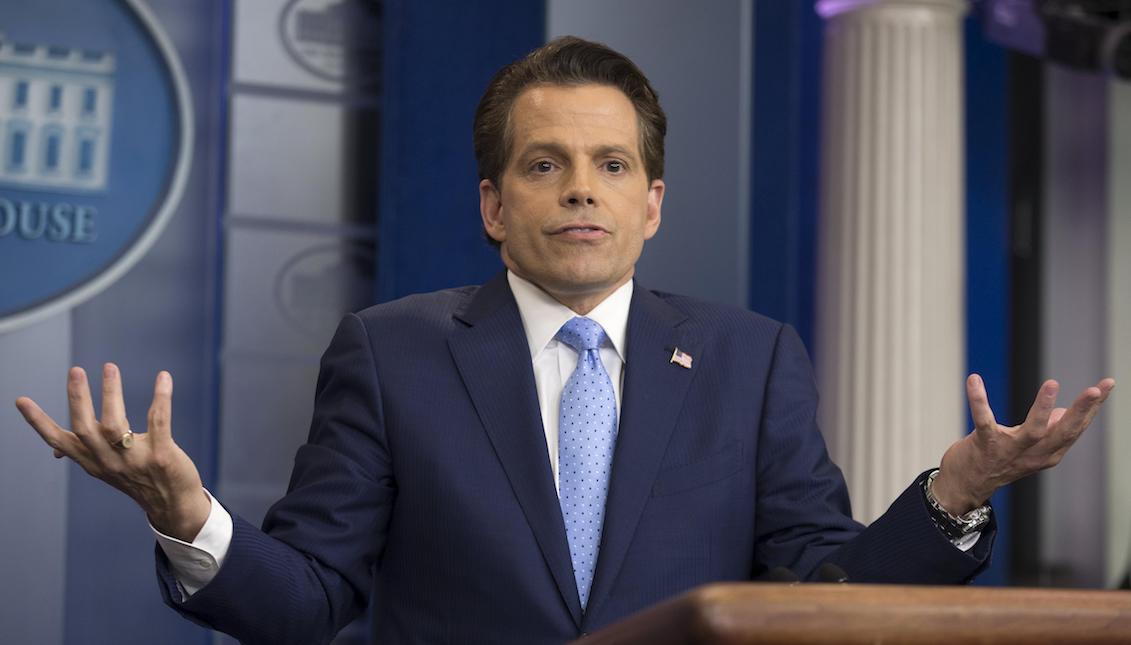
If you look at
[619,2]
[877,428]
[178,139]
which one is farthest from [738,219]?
[178,139]

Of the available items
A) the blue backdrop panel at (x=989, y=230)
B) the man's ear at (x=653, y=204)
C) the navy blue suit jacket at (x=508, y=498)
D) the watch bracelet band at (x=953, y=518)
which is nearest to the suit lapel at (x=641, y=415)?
the navy blue suit jacket at (x=508, y=498)

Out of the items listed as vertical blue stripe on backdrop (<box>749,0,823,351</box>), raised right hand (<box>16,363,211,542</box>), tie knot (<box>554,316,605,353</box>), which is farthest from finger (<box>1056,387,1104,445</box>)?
vertical blue stripe on backdrop (<box>749,0,823,351</box>)

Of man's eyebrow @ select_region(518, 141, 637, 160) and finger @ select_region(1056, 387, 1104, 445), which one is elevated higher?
man's eyebrow @ select_region(518, 141, 637, 160)

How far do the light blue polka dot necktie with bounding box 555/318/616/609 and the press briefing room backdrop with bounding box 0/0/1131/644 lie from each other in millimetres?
1790

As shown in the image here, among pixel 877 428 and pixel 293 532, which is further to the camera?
pixel 877 428

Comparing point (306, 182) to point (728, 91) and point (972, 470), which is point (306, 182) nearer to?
point (728, 91)

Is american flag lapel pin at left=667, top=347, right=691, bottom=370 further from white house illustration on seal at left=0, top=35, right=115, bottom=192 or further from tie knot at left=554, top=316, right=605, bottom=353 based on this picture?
white house illustration on seal at left=0, top=35, right=115, bottom=192

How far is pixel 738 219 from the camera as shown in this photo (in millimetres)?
3900

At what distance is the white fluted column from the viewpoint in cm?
442

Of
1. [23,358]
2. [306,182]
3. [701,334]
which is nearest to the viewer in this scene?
[701,334]

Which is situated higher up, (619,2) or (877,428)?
(619,2)

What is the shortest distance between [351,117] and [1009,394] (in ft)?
8.43

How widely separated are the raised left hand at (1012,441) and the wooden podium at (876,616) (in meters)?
0.38

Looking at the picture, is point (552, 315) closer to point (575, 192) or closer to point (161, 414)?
point (575, 192)
